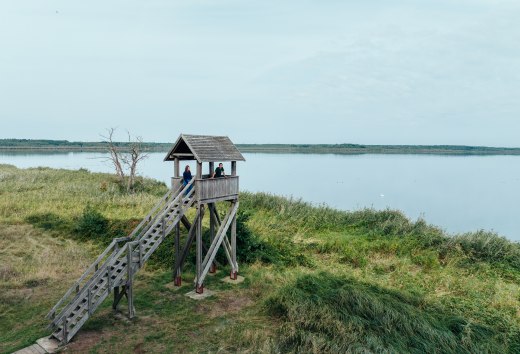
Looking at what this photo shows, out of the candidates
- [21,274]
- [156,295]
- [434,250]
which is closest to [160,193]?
[21,274]

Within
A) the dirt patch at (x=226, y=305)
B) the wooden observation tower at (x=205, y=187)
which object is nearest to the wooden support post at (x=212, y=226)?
the wooden observation tower at (x=205, y=187)

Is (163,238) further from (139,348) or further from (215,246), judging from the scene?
(139,348)

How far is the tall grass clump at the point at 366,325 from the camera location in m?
10.8

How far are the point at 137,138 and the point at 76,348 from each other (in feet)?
123

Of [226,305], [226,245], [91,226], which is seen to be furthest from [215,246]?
[91,226]

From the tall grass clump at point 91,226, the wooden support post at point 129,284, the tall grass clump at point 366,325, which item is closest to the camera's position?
the tall grass clump at point 366,325

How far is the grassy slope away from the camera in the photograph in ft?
36.9

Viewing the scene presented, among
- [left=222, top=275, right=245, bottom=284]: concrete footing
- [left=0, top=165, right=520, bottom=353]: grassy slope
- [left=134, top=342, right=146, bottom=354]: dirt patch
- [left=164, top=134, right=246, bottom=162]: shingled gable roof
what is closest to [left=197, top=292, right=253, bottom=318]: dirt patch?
[left=0, top=165, right=520, bottom=353]: grassy slope

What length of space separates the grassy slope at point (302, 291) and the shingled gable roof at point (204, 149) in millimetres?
5386

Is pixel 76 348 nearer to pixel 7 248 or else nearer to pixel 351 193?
pixel 7 248

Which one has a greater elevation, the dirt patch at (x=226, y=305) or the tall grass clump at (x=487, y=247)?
the tall grass clump at (x=487, y=247)

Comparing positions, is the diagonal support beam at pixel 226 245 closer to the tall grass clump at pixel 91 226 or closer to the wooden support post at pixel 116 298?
the wooden support post at pixel 116 298

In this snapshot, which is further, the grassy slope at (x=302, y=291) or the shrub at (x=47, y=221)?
the shrub at (x=47, y=221)

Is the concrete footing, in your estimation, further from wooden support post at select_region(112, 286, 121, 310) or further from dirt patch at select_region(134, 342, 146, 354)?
dirt patch at select_region(134, 342, 146, 354)
